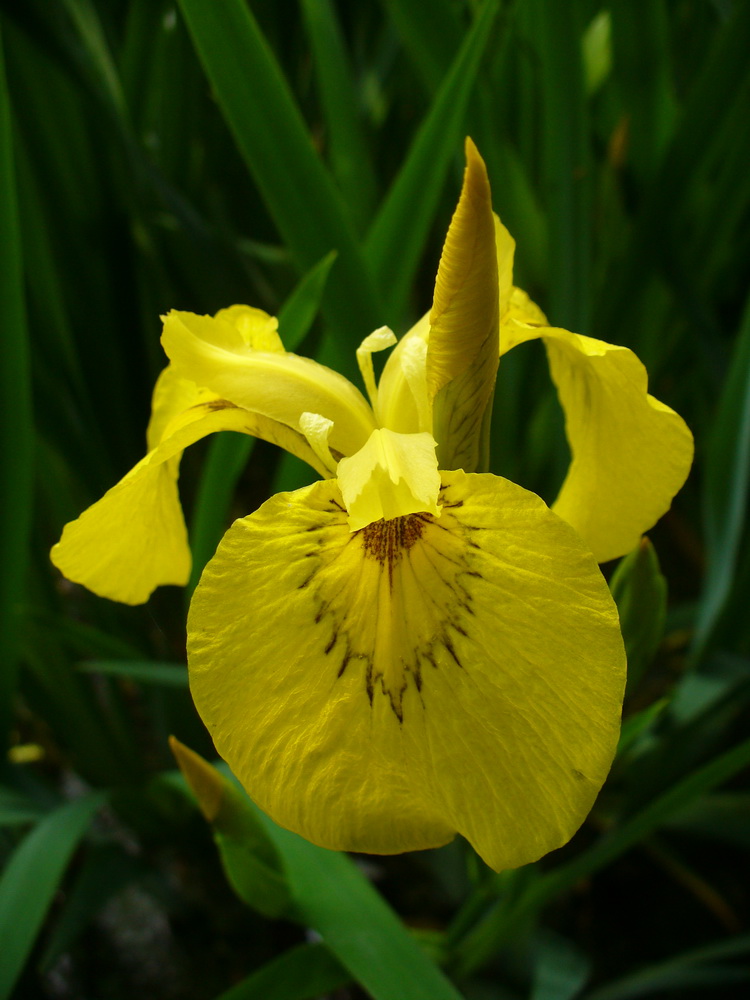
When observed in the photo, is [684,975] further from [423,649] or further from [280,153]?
[280,153]

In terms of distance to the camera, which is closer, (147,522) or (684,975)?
(147,522)

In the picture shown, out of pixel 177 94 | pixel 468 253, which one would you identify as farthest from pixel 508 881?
pixel 177 94

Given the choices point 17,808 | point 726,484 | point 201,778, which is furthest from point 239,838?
point 726,484

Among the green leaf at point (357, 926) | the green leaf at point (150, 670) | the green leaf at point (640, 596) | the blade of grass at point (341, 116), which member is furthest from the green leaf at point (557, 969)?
the blade of grass at point (341, 116)

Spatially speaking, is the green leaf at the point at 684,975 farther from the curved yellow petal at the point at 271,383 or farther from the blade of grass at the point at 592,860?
the curved yellow petal at the point at 271,383

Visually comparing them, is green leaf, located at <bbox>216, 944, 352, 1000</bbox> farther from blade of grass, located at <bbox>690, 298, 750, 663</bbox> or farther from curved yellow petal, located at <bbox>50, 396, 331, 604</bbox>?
blade of grass, located at <bbox>690, 298, 750, 663</bbox>

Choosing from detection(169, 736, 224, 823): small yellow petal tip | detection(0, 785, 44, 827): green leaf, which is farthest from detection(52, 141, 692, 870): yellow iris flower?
detection(0, 785, 44, 827): green leaf

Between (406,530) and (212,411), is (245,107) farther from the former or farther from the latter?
(406,530)
